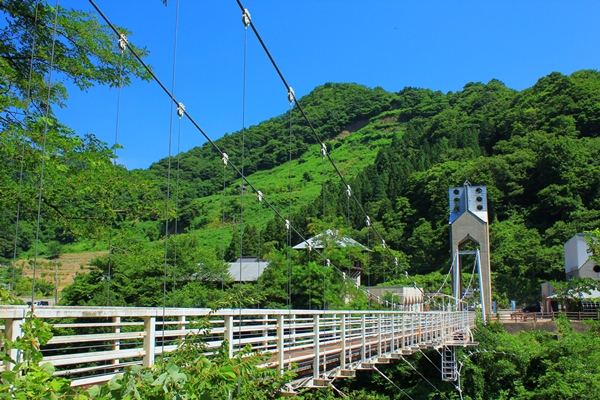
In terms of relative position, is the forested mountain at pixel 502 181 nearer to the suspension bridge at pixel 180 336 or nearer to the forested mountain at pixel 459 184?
the forested mountain at pixel 459 184

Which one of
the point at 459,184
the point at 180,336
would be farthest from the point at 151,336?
the point at 459,184

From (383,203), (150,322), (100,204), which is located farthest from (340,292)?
(383,203)

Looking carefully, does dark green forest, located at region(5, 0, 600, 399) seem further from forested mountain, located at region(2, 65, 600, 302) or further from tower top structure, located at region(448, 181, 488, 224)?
tower top structure, located at region(448, 181, 488, 224)

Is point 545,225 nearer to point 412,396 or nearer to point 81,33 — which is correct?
point 412,396

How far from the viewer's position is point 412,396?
58.9 feet

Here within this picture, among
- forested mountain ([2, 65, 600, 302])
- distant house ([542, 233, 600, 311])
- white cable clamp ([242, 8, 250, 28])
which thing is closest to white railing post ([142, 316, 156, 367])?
white cable clamp ([242, 8, 250, 28])

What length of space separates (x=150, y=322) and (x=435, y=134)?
78.0 metres

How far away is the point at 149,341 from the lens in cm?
329

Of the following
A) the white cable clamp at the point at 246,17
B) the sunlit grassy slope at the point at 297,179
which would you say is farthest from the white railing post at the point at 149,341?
the sunlit grassy slope at the point at 297,179

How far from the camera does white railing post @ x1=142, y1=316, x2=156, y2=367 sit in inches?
129

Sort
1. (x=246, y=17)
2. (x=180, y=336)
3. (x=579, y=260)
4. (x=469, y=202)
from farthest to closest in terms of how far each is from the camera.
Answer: (x=579, y=260) → (x=469, y=202) → (x=246, y=17) → (x=180, y=336)

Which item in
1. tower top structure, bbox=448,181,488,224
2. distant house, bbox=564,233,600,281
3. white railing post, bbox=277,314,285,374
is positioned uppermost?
tower top structure, bbox=448,181,488,224

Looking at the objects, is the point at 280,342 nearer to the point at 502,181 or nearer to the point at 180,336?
the point at 180,336

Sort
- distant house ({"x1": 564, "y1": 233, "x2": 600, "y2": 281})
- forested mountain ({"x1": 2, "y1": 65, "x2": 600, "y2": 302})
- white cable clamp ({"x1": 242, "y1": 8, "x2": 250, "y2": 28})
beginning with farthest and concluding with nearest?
1. forested mountain ({"x1": 2, "y1": 65, "x2": 600, "y2": 302})
2. distant house ({"x1": 564, "y1": 233, "x2": 600, "y2": 281})
3. white cable clamp ({"x1": 242, "y1": 8, "x2": 250, "y2": 28})
